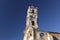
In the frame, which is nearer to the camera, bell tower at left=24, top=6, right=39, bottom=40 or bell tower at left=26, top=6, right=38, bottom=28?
bell tower at left=24, top=6, right=39, bottom=40

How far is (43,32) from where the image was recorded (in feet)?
120

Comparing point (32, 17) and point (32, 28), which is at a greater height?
point (32, 17)

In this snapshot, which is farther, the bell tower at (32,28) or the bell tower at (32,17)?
the bell tower at (32,17)

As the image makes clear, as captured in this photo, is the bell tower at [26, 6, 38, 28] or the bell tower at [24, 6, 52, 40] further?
the bell tower at [26, 6, 38, 28]

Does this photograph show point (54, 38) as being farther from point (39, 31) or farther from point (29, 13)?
point (29, 13)

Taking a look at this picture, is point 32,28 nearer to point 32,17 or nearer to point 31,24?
point 31,24

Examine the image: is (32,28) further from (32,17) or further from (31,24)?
(32,17)

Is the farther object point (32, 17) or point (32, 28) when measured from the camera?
point (32, 17)

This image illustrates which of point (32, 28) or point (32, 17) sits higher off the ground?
point (32, 17)

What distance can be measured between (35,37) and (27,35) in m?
2.75

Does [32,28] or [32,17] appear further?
[32,17]

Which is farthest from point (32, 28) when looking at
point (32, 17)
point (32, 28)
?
point (32, 17)

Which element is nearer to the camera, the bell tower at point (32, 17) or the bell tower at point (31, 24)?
the bell tower at point (31, 24)

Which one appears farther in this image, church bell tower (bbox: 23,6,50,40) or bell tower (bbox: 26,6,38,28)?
bell tower (bbox: 26,6,38,28)
